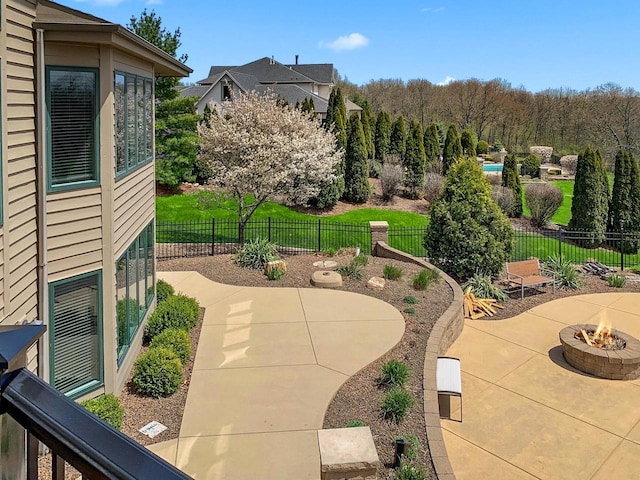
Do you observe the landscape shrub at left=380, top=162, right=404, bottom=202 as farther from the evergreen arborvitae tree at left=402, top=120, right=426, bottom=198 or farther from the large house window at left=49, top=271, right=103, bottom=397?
the large house window at left=49, top=271, right=103, bottom=397

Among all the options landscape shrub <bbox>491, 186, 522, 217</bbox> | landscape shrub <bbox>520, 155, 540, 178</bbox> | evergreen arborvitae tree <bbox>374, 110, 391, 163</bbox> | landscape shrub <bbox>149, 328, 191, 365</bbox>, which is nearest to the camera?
landscape shrub <bbox>149, 328, 191, 365</bbox>

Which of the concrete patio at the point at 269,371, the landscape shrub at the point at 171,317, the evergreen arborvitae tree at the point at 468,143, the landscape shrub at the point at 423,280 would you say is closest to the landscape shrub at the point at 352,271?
the concrete patio at the point at 269,371

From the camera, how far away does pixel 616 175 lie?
757 inches

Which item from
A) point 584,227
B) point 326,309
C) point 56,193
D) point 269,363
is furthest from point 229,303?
point 584,227

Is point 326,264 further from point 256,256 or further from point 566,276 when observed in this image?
point 566,276

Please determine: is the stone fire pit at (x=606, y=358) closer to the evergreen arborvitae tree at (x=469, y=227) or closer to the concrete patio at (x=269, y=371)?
the concrete patio at (x=269, y=371)

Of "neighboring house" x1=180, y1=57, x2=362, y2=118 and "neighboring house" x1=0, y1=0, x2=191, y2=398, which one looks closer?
"neighboring house" x1=0, y1=0, x2=191, y2=398

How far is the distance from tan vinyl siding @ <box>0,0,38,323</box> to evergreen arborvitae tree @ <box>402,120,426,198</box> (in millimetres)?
21941

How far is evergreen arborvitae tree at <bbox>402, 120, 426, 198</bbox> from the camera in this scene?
85.4 feet

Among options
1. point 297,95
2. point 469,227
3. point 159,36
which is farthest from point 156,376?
point 297,95

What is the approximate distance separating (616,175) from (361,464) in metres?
18.8

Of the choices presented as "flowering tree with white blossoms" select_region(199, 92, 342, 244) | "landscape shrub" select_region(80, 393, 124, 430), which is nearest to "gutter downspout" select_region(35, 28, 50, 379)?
"landscape shrub" select_region(80, 393, 124, 430)

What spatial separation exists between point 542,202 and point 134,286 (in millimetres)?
18265

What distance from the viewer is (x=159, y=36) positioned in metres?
23.6
